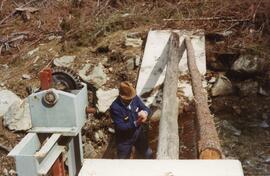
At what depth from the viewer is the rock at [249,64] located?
6.58m

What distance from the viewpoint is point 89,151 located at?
6.27 m

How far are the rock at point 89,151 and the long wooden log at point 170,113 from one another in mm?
1523

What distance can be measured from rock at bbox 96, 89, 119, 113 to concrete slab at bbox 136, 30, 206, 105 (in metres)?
0.37

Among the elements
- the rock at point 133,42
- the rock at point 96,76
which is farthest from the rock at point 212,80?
the rock at point 96,76

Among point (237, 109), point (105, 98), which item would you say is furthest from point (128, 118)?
point (237, 109)

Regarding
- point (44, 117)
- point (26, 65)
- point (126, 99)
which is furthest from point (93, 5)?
point (44, 117)

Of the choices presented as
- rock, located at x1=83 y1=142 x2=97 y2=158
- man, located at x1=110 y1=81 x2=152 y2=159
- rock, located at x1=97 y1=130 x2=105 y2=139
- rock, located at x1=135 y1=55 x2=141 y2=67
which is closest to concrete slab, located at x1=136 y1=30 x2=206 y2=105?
rock, located at x1=135 y1=55 x2=141 y2=67

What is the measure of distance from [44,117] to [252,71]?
514cm

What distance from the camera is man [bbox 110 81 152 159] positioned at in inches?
196

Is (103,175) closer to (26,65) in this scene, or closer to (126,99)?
(126,99)

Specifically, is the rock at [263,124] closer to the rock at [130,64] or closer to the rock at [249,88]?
the rock at [249,88]

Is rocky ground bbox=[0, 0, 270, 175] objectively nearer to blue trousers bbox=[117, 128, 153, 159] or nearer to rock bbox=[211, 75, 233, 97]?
rock bbox=[211, 75, 233, 97]

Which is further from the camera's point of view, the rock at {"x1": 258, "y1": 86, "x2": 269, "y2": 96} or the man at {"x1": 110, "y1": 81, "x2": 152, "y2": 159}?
the rock at {"x1": 258, "y1": 86, "x2": 269, "y2": 96}

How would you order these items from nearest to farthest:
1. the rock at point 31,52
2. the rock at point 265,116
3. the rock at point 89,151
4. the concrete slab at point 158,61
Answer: the rock at point 89,151, the rock at point 265,116, the concrete slab at point 158,61, the rock at point 31,52
